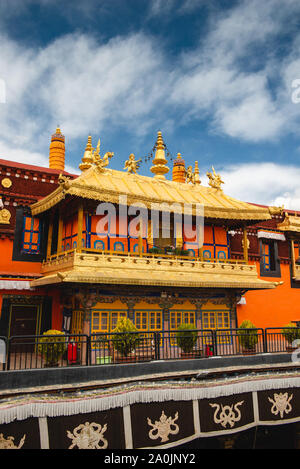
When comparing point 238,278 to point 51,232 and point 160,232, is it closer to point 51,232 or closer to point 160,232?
point 160,232

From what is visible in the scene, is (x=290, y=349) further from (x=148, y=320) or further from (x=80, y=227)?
(x=80, y=227)

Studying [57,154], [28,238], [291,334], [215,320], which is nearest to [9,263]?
[28,238]

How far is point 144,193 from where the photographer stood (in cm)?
1709

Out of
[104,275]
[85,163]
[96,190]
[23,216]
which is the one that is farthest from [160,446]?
[85,163]

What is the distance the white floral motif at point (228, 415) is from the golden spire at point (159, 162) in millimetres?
13449

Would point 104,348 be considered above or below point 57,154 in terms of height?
below

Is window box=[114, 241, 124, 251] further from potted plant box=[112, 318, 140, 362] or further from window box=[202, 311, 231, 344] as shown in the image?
potted plant box=[112, 318, 140, 362]

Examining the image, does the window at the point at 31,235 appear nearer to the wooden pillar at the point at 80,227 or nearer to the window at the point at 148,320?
the wooden pillar at the point at 80,227

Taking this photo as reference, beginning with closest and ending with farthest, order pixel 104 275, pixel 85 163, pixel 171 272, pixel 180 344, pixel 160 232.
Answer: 1. pixel 180 344
2. pixel 104 275
3. pixel 171 272
4. pixel 160 232
5. pixel 85 163

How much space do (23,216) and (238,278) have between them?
10.8 meters

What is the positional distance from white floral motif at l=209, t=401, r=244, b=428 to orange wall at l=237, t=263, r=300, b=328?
11411 millimetres

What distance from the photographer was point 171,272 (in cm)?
1588

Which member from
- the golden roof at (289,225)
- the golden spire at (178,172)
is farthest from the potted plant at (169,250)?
the golden spire at (178,172)

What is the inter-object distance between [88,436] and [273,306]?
17.2 m
